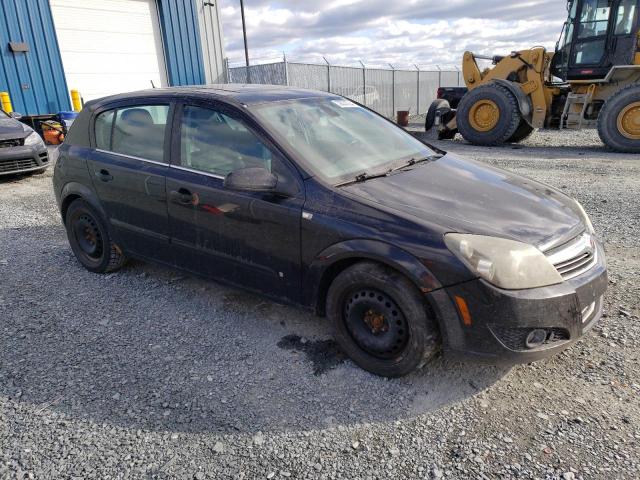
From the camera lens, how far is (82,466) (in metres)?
2.20

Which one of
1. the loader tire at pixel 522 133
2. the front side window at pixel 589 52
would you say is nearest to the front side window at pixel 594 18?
the front side window at pixel 589 52

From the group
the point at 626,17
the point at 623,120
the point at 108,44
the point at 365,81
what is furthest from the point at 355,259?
the point at 365,81

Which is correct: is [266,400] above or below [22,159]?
below

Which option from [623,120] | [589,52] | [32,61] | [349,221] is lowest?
[623,120]

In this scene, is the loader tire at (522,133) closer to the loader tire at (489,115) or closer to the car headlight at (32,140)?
the loader tire at (489,115)

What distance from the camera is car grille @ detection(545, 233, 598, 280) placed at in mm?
2430

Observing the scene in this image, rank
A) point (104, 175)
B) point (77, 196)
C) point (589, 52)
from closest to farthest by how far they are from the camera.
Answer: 1. point (104, 175)
2. point (77, 196)
3. point (589, 52)

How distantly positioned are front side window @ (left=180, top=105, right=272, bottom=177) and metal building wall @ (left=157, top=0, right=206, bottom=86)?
13929 mm

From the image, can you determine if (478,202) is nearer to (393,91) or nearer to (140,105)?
(140,105)

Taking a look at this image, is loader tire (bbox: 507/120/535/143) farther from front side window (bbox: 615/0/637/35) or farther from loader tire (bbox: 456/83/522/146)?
front side window (bbox: 615/0/637/35)

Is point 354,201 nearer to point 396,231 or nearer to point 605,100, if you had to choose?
point 396,231

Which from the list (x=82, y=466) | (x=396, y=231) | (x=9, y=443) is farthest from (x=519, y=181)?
(x=9, y=443)

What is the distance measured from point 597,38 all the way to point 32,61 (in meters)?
14.2

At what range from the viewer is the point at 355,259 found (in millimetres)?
2693
